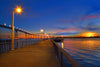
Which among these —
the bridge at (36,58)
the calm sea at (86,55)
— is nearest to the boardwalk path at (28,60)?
the bridge at (36,58)

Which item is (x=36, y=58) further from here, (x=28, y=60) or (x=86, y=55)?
(x=86, y=55)

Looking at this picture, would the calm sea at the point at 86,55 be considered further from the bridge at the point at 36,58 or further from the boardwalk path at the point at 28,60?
the boardwalk path at the point at 28,60

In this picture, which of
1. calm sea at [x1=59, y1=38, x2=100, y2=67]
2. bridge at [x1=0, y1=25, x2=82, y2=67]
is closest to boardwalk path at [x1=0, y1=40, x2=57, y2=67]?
bridge at [x1=0, y1=25, x2=82, y2=67]

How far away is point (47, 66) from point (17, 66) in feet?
5.33

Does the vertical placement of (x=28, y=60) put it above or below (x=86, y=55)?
above

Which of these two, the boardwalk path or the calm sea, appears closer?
the boardwalk path

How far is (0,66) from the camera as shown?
4887mm

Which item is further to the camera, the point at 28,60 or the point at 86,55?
the point at 86,55

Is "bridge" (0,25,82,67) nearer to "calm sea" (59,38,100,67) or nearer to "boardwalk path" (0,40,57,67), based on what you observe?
"boardwalk path" (0,40,57,67)

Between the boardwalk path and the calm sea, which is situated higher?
the boardwalk path

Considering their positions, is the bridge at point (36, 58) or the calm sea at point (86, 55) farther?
the calm sea at point (86, 55)

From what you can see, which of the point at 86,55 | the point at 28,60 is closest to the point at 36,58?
the point at 28,60

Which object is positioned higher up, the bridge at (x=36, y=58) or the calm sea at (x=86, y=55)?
the bridge at (x=36, y=58)

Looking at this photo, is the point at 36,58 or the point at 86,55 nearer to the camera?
the point at 36,58
